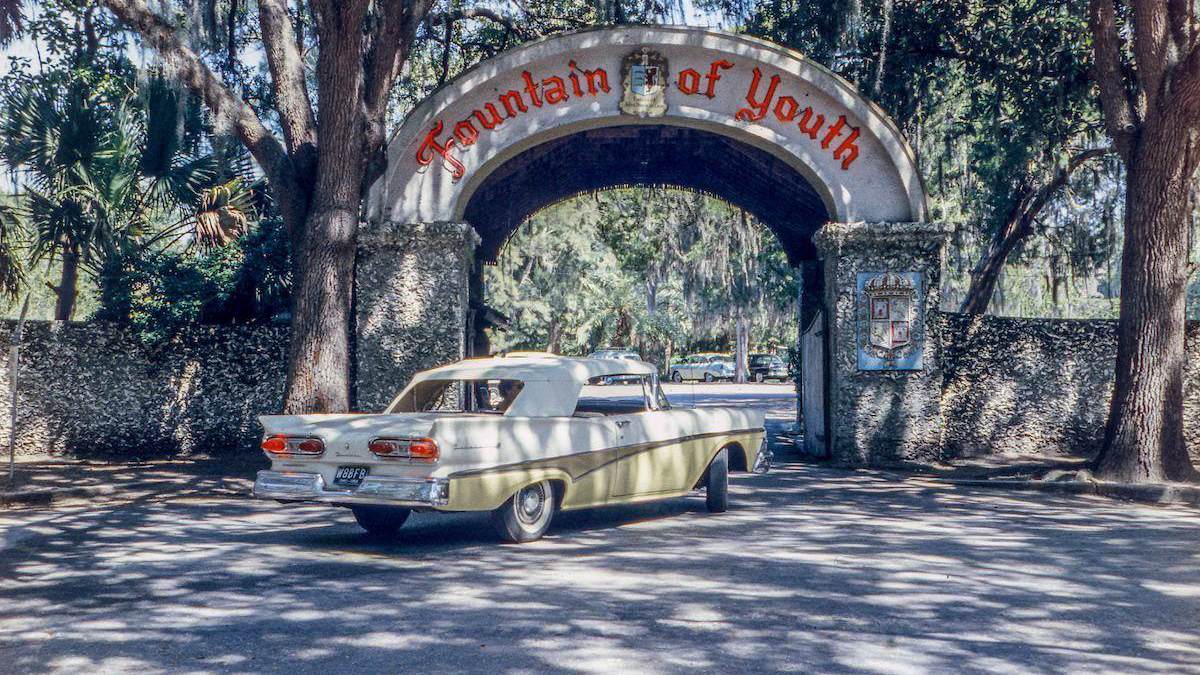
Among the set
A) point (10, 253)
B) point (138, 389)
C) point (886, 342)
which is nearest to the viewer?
point (10, 253)

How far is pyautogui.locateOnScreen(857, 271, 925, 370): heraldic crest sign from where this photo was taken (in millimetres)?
14789

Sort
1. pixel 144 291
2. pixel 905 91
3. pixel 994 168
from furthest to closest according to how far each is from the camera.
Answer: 1. pixel 994 168
2. pixel 905 91
3. pixel 144 291

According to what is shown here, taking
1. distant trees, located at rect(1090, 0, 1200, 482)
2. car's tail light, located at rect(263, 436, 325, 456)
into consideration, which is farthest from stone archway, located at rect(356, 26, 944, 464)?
car's tail light, located at rect(263, 436, 325, 456)

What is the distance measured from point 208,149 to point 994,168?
47.7ft

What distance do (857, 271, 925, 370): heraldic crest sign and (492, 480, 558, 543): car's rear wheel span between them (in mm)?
7228

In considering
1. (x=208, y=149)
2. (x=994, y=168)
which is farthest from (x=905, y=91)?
(x=208, y=149)

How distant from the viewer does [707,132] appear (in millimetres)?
15242

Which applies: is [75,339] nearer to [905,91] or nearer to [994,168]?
[905,91]

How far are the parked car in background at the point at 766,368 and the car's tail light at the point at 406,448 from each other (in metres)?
47.2

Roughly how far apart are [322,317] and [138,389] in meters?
4.89

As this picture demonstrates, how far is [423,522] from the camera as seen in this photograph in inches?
396

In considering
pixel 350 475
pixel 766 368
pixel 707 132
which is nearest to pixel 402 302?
pixel 707 132

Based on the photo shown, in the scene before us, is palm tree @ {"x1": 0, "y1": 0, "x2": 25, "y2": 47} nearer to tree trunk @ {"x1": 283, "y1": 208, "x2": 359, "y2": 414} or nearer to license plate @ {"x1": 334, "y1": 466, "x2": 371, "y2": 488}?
tree trunk @ {"x1": 283, "y1": 208, "x2": 359, "y2": 414}

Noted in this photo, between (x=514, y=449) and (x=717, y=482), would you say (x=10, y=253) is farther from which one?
(x=717, y=482)
